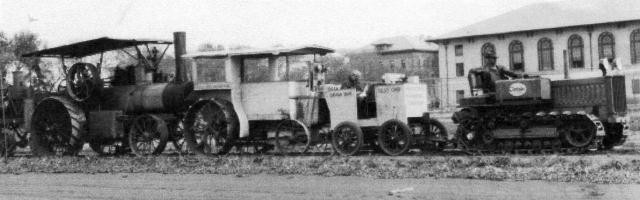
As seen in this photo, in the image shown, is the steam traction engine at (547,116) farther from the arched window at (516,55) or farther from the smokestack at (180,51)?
the arched window at (516,55)

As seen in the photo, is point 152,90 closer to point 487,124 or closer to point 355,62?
point 487,124

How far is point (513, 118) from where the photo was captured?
14633mm

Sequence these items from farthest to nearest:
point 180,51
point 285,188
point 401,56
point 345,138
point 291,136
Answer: point 401,56 < point 180,51 < point 291,136 < point 345,138 < point 285,188

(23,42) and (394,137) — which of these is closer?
(394,137)

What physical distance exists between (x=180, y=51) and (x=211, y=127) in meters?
2.49

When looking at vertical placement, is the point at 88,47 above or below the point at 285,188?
above

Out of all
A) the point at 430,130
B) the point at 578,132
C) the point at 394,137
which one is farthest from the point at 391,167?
the point at 430,130

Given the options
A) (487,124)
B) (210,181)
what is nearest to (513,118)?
(487,124)

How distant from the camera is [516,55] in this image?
5734 centimetres

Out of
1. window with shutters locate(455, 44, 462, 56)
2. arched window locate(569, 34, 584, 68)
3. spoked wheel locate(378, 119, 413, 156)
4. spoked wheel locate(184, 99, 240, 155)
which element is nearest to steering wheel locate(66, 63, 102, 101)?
spoked wheel locate(184, 99, 240, 155)

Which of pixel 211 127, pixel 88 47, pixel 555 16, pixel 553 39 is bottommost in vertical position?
pixel 211 127

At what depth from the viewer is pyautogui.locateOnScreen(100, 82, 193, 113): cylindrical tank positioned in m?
17.8

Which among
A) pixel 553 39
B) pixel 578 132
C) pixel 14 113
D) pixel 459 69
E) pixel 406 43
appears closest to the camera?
pixel 578 132

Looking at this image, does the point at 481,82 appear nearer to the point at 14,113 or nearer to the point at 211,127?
the point at 211,127
